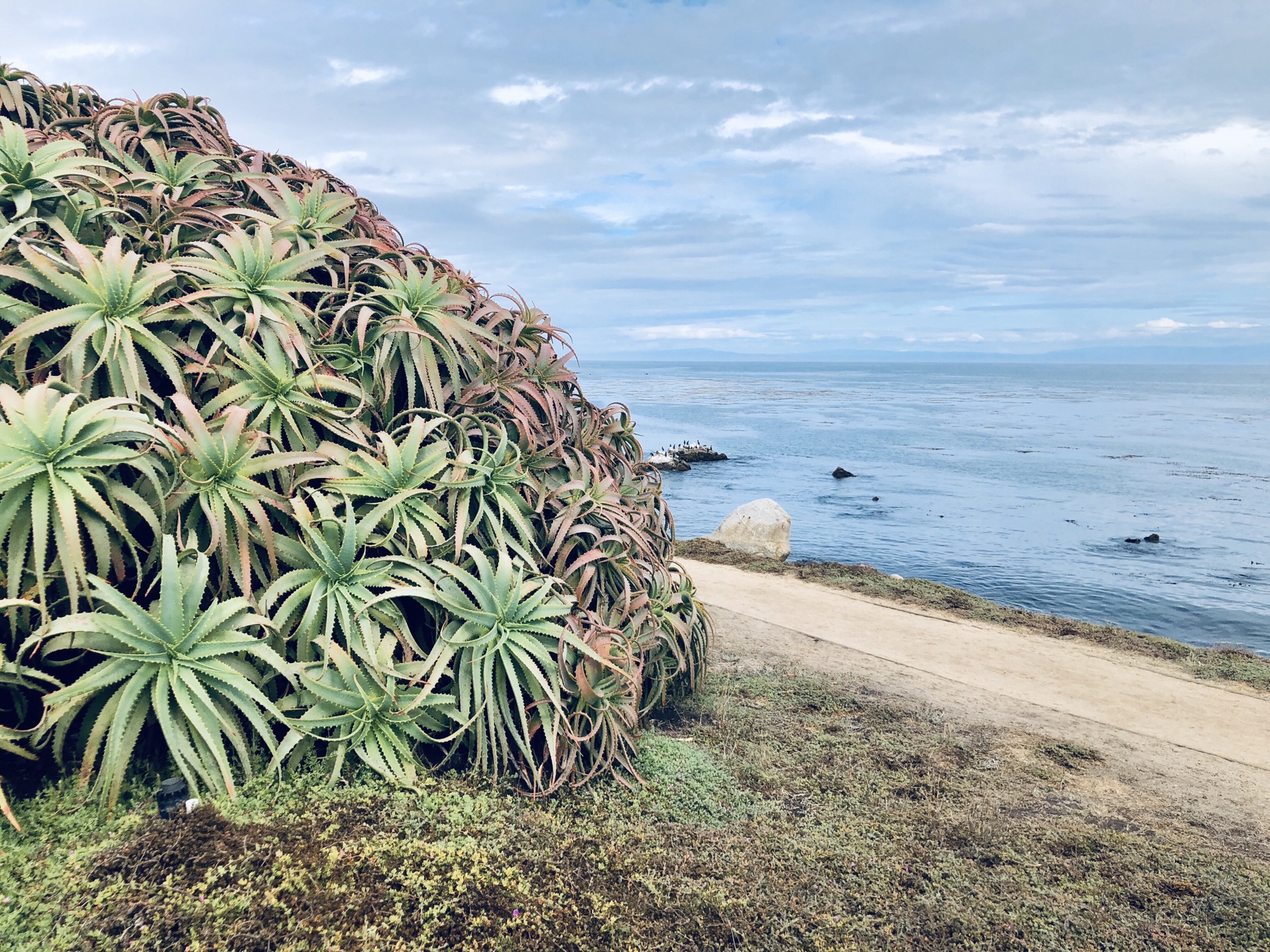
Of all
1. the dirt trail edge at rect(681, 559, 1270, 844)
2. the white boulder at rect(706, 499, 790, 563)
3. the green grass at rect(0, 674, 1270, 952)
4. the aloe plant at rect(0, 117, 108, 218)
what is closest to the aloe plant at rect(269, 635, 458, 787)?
the green grass at rect(0, 674, 1270, 952)

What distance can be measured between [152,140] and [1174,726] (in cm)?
797

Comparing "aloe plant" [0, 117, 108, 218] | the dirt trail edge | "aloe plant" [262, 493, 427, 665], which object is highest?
→ "aloe plant" [0, 117, 108, 218]

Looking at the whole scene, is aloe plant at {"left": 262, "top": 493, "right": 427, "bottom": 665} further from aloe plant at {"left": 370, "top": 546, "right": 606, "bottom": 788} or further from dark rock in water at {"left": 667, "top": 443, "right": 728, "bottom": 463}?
dark rock in water at {"left": 667, "top": 443, "right": 728, "bottom": 463}

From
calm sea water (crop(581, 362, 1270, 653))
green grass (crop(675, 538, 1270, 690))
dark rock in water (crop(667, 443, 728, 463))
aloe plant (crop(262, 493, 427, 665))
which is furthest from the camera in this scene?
dark rock in water (crop(667, 443, 728, 463))

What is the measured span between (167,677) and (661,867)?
193cm

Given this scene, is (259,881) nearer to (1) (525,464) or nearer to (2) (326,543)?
(2) (326,543)

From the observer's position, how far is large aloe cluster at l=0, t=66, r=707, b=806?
253 cm

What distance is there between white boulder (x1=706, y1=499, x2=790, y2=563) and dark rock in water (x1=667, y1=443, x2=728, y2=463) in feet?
58.7

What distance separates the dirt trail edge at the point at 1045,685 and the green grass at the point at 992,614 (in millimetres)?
361

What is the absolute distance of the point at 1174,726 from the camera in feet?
19.9

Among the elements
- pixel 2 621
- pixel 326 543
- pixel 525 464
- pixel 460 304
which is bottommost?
pixel 2 621

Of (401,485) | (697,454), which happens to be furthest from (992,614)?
(697,454)

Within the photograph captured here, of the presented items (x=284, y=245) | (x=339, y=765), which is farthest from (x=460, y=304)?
(x=339, y=765)

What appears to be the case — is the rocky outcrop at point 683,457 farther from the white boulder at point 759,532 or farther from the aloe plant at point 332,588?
the aloe plant at point 332,588
